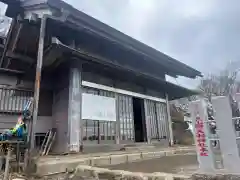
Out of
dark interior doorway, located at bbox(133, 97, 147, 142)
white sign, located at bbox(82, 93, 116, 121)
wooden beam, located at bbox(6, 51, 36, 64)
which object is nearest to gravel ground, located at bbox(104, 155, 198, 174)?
white sign, located at bbox(82, 93, 116, 121)

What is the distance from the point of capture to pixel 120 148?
8.05 meters

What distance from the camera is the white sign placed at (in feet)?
23.9

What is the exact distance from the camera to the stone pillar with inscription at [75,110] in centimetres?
663

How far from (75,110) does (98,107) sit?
40.2 inches

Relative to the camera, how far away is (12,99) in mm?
7422

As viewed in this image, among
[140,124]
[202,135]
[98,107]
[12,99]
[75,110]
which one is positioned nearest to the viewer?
[202,135]

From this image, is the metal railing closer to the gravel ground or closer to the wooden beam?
the wooden beam

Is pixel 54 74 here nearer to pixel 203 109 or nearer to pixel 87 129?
pixel 87 129

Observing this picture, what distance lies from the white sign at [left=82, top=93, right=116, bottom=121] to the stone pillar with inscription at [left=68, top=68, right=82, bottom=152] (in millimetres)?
249

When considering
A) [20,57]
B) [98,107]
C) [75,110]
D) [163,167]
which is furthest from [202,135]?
[20,57]

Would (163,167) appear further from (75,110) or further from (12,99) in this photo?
(12,99)

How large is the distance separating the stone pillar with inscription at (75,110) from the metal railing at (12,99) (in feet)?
6.45

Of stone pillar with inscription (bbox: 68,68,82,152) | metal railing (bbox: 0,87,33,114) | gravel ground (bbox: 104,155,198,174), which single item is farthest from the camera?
metal railing (bbox: 0,87,33,114)

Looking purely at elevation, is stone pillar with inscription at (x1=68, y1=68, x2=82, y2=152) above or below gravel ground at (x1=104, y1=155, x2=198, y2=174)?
above
